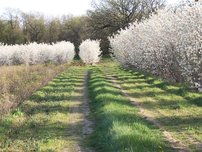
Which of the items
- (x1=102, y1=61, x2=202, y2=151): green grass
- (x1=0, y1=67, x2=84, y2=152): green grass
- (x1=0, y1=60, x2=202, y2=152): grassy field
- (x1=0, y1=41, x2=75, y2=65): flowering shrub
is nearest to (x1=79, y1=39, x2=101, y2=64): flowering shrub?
(x1=0, y1=41, x2=75, y2=65): flowering shrub

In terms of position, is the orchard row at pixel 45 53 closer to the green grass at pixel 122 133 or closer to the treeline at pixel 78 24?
the treeline at pixel 78 24

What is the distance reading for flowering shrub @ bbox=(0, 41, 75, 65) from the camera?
175 ft

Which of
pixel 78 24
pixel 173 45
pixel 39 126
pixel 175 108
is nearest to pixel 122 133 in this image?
pixel 39 126

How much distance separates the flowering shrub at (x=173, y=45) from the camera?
711 inches

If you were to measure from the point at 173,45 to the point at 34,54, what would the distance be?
111ft

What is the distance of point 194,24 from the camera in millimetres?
17781

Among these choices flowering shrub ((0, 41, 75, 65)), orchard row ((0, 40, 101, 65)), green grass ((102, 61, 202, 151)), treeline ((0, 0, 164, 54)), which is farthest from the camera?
treeline ((0, 0, 164, 54))

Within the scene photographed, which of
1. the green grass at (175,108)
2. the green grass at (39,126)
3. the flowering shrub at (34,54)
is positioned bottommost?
the green grass at (39,126)

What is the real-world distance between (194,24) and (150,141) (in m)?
8.89

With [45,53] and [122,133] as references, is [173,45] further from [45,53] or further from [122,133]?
[45,53]

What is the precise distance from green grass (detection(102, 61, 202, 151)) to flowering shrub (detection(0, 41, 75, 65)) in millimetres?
32037

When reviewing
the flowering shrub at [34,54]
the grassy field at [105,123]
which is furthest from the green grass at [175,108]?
the flowering shrub at [34,54]

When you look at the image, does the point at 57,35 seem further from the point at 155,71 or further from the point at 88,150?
the point at 88,150

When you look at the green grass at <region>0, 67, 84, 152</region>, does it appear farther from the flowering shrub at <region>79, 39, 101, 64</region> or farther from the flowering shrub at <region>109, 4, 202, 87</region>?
the flowering shrub at <region>79, 39, 101, 64</region>
